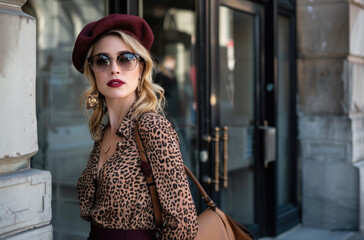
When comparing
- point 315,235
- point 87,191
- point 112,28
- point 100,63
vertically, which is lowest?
point 315,235

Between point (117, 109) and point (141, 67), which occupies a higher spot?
point (141, 67)

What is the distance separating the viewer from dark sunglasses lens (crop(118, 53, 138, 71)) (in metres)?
2.00

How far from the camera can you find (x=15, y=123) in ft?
7.34

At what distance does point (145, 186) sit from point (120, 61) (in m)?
0.52

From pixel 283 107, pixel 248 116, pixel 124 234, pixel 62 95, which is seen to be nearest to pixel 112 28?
pixel 124 234

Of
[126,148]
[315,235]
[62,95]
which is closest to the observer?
[126,148]

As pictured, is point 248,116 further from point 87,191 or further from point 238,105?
point 87,191

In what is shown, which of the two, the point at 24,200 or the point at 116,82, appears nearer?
the point at 116,82

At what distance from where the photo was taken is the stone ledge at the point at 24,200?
7.04 feet

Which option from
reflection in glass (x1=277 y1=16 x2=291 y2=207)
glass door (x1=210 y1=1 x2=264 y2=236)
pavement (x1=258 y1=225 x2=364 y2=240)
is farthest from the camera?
reflection in glass (x1=277 y1=16 x2=291 y2=207)

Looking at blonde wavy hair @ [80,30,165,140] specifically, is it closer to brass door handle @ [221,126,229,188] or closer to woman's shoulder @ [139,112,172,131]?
woman's shoulder @ [139,112,172,131]

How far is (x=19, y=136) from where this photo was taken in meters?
2.26

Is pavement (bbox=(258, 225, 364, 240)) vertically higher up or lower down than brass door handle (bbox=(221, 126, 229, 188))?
lower down

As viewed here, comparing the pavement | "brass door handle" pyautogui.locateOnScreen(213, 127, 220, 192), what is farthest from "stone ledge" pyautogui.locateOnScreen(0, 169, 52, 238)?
the pavement
